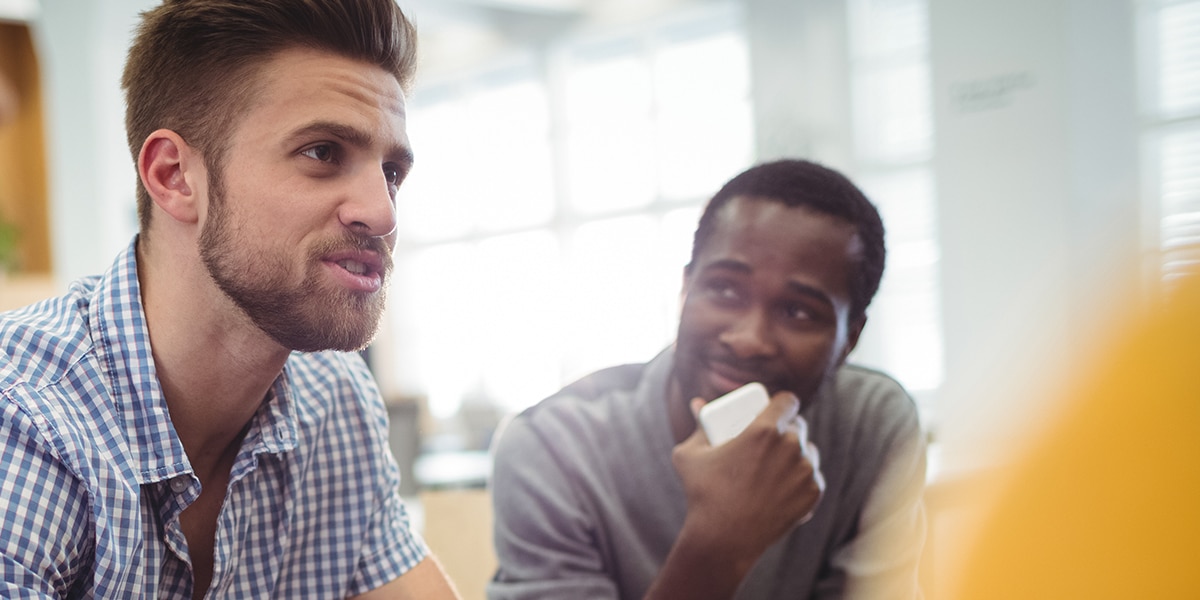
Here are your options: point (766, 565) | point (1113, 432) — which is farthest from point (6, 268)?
point (1113, 432)

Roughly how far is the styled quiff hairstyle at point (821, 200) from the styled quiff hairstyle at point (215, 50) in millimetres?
566

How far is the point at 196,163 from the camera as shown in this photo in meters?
1.33

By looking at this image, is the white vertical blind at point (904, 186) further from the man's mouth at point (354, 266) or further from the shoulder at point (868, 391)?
the man's mouth at point (354, 266)

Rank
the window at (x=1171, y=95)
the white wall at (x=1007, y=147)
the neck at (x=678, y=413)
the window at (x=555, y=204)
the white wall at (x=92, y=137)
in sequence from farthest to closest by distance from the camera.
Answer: the white wall at (x=92, y=137) → the window at (x=555, y=204) → the neck at (x=678, y=413) → the white wall at (x=1007, y=147) → the window at (x=1171, y=95)

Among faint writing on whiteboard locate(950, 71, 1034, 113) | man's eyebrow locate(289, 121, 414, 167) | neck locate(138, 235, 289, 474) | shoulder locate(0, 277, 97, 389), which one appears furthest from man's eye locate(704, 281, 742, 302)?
shoulder locate(0, 277, 97, 389)

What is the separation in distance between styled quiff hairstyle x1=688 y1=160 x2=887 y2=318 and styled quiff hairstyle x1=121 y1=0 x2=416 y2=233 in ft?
1.86

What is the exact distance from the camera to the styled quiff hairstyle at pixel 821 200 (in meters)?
1.34

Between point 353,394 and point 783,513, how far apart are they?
2.33 feet

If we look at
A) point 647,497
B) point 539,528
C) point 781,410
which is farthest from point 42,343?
point 781,410

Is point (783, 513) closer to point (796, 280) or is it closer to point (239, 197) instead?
point (796, 280)

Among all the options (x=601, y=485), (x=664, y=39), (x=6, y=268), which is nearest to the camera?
(x=601, y=485)

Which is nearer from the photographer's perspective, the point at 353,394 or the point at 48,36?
the point at 353,394

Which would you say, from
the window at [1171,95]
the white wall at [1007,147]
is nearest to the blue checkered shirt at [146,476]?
the white wall at [1007,147]

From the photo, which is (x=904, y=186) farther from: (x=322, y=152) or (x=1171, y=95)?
(x=322, y=152)
